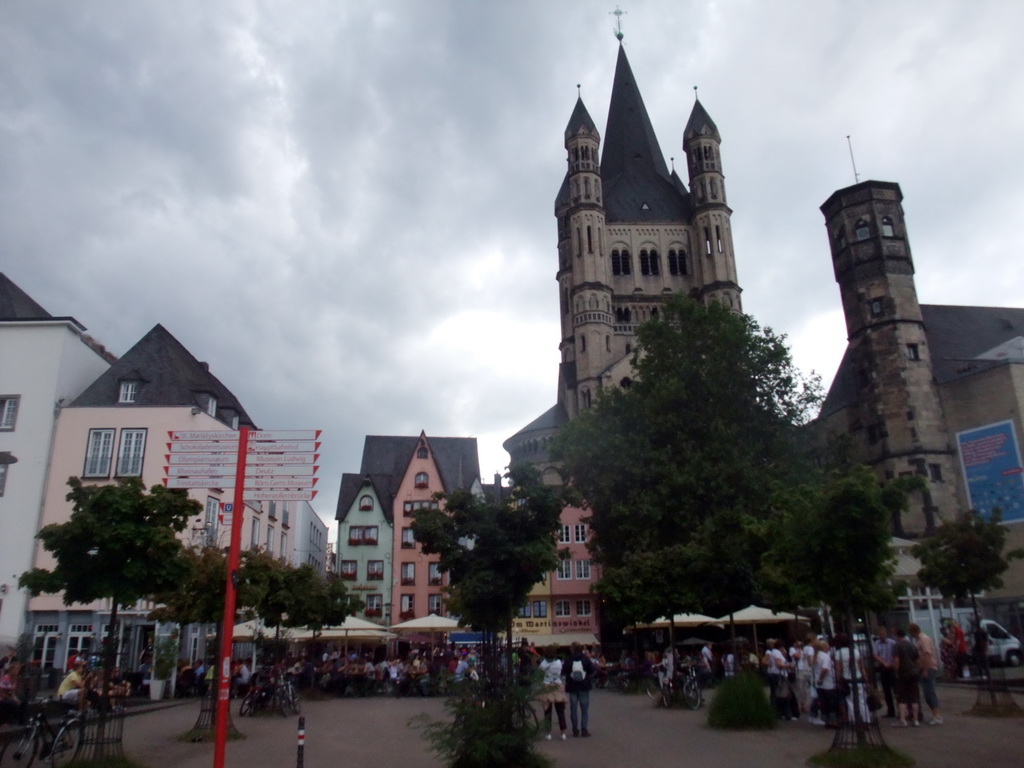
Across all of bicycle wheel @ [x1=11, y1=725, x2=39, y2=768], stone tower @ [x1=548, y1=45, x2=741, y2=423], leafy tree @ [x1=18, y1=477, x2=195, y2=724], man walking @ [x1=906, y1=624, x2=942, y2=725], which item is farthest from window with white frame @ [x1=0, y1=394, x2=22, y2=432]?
stone tower @ [x1=548, y1=45, x2=741, y2=423]

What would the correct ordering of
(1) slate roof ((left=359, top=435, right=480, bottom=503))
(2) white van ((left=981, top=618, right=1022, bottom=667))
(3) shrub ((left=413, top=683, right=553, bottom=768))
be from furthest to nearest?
(1) slate roof ((left=359, top=435, right=480, bottom=503))
(2) white van ((left=981, top=618, right=1022, bottom=667))
(3) shrub ((left=413, top=683, right=553, bottom=768))

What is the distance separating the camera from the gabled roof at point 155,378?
3575 centimetres

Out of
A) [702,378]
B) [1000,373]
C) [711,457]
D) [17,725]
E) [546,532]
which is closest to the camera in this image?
[546,532]

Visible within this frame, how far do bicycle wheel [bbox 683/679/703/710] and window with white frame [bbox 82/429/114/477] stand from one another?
23880 mm

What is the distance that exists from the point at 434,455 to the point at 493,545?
45.8m

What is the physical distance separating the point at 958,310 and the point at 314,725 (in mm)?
48263

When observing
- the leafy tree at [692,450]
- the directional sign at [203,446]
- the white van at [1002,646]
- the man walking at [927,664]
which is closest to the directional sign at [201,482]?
the directional sign at [203,446]

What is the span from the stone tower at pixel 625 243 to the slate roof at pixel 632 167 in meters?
0.13

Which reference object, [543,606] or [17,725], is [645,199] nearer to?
[543,606]

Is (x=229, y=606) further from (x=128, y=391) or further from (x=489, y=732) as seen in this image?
(x=128, y=391)

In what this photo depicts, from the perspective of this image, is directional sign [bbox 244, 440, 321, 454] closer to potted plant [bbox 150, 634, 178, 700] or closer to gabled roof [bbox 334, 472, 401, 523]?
potted plant [bbox 150, 634, 178, 700]

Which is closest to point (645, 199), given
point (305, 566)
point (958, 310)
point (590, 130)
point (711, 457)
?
point (590, 130)

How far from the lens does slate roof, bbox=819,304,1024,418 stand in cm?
4791

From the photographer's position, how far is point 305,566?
1083 inches
